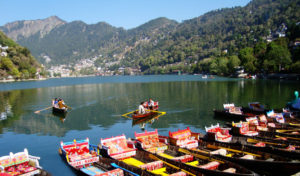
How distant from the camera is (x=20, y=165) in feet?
54.4

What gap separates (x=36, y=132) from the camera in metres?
32.6

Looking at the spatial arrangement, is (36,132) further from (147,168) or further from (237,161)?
(237,161)

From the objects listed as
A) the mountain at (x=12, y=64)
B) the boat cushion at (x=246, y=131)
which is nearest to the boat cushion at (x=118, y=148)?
the boat cushion at (x=246, y=131)

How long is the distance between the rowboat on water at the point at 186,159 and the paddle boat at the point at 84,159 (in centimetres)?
376

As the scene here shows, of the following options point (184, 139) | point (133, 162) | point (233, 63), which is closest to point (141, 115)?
point (184, 139)

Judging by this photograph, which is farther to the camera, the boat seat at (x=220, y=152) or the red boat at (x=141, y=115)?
the red boat at (x=141, y=115)

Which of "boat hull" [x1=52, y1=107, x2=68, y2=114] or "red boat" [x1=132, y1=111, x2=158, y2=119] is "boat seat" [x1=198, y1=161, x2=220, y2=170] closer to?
"red boat" [x1=132, y1=111, x2=158, y2=119]

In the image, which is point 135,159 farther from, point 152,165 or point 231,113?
point 231,113

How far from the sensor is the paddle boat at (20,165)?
15674 millimetres

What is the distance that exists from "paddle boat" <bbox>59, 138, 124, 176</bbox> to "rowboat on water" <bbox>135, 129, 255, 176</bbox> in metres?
3.76

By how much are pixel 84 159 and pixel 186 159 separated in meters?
7.58

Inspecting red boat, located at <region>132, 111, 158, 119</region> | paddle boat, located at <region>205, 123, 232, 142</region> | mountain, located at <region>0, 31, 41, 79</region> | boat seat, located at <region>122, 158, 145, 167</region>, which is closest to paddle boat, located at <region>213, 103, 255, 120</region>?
red boat, located at <region>132, 111, 158, 119</region>

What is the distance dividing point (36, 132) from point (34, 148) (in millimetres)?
7680

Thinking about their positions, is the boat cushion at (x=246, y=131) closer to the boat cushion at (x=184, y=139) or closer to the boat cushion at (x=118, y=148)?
the boat cushion at (x=184, y=139)
